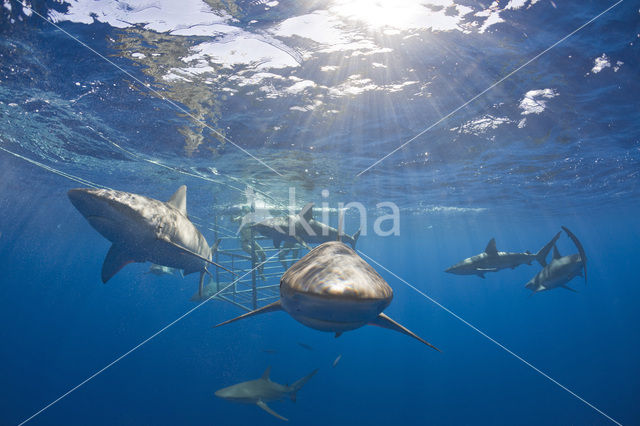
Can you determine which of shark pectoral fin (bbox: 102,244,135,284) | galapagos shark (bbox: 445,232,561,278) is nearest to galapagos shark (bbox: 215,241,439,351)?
shark pectoral fin (bbox: 102,244,135,284)

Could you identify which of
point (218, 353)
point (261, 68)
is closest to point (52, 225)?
point (218, 353)

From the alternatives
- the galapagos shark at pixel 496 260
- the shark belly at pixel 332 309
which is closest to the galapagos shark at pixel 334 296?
the shark belly at pixel 332 309

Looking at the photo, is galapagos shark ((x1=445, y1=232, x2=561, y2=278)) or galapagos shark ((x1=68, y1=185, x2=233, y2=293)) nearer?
galapagos shark ((x1=68, y1=185, x2=233, y2=293))

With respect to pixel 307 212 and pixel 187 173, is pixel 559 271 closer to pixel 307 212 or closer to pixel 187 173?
pixel 307 212

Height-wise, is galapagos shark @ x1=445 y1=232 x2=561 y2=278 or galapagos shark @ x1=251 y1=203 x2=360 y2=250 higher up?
galapagos shark @ x1=251 y1=203 x2=360 y2=250

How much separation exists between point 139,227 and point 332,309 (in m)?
3.63

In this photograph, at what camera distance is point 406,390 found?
96.0ft

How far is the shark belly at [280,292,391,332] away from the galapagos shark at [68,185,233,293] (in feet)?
7.10

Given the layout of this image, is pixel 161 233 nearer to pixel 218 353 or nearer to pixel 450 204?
pixel 450 204

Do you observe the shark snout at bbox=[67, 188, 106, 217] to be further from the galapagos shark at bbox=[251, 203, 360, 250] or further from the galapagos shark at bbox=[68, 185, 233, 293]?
the galapagos shark at bbox=[251, 203, 360, 250]

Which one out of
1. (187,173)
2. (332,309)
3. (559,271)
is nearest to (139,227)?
(332,309)

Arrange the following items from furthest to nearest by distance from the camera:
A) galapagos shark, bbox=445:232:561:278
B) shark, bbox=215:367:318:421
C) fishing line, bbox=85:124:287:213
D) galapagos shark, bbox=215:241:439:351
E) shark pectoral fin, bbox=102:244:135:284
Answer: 1. fishing line, bbox=85:124:287:213
2. galapagos shark, bbox=445:232:561:278
3. shark, bbox=215:367:318:421
4. shark pectoral fin, bbox=102:244:135:284
5. galapagos shark, bbox=215:241:439:351

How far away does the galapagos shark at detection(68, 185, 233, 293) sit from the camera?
373cm

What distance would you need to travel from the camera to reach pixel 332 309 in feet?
7.51
